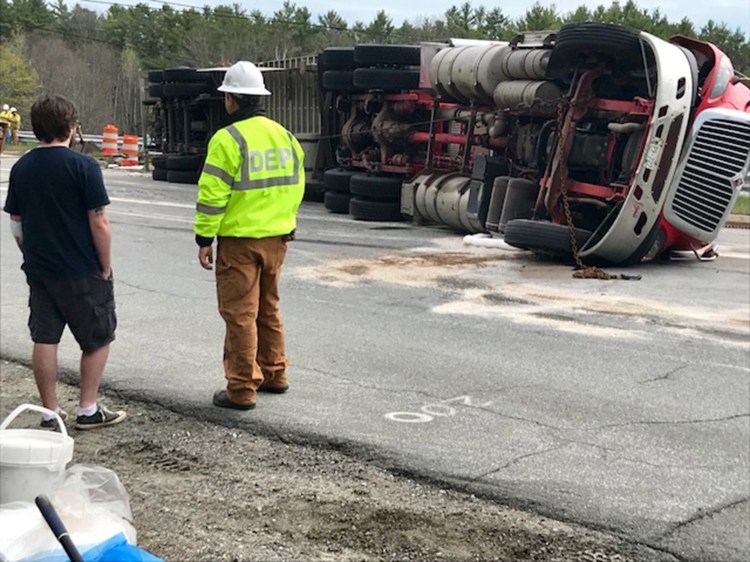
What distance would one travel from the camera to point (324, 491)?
4.33 meters

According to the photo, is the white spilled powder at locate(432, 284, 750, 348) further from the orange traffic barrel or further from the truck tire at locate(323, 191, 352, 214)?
the orange traffic barrel

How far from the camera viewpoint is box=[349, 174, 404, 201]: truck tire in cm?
1483

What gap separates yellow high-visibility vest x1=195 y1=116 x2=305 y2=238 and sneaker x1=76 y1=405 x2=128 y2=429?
105 centimetres

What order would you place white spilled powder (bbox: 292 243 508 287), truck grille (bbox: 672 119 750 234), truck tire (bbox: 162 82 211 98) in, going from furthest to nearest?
1. truck tire (bbox: 162 82 211 98)
2. truck grille (bbox: 672 119 750 234)
3. white spilled powder (bbox: 292 243 508 287)

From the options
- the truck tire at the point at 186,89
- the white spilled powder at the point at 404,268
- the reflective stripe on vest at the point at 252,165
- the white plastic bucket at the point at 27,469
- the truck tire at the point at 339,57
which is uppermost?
the truck tire at the point at 339,57

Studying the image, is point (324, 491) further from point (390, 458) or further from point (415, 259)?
point (415, 259)

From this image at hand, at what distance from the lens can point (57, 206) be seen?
195 inches

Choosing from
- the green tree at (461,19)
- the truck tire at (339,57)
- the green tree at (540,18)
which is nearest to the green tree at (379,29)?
the green tree at (461,19)

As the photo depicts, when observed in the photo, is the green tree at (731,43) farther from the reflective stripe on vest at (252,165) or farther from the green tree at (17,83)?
the green tree at (17,83)

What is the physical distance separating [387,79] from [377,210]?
1894 millimetres

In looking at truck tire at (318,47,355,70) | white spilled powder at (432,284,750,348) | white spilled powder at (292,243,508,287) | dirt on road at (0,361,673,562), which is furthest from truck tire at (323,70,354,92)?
dirt on road at (0,361,673,562)

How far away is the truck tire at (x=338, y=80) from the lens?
1571cm

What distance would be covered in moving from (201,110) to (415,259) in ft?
40.4

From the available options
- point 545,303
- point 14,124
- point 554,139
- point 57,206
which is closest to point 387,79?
point 554,139
